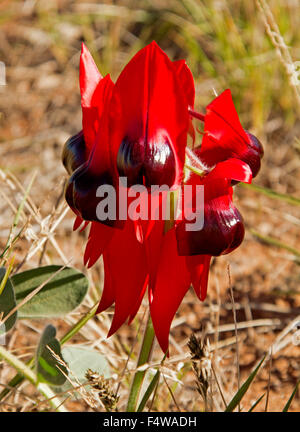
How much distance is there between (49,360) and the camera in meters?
1.20

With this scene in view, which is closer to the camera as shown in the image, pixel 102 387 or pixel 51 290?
pixel 102 387

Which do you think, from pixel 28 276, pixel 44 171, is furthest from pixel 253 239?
pixel 28 276

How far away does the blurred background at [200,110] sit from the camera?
1654 millimetres

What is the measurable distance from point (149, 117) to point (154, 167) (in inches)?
3.0

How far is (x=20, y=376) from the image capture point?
126cm

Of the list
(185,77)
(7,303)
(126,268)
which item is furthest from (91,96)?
(7,303)

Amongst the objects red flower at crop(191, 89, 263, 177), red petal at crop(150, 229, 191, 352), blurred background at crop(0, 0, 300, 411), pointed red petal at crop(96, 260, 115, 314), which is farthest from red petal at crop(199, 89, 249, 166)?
blurred background at crop(0, 0, 300, 411)

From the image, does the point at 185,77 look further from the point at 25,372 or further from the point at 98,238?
the point at 25,372

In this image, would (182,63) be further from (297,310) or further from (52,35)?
(52,35)

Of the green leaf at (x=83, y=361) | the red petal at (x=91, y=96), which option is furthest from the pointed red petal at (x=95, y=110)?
the green leaf at (x=83, y=361)

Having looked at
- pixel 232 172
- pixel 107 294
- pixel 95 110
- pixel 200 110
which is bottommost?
pixel 107 294

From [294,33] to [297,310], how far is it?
1.17 meters

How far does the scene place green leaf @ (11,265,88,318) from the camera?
4.25ft

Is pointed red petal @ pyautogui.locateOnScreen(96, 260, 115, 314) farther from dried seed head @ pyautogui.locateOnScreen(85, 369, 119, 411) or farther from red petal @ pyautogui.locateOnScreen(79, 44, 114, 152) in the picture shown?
red petal @ pyautogui.locateOnScreen(79, 44, 114, 152)
